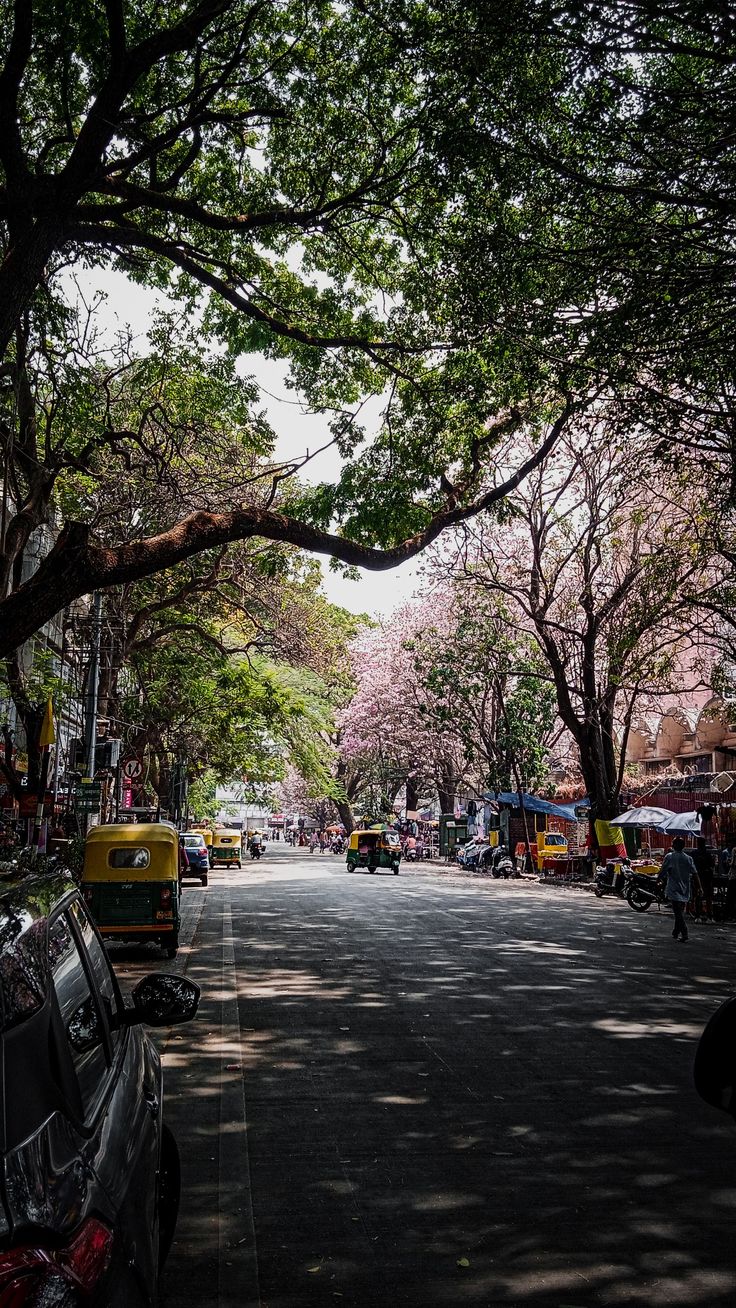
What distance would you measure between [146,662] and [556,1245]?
24946 millimetres

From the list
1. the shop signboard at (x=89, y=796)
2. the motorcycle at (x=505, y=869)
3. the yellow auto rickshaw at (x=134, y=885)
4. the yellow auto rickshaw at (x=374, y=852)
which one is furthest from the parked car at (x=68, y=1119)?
the yellow auto rickshaw at (x=374, y=852)

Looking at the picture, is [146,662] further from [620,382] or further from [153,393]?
[620,382]

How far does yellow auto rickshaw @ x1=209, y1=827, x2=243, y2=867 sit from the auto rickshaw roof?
36.3m

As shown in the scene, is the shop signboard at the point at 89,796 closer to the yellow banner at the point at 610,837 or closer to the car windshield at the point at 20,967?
the yellow banner at the point at 610,837

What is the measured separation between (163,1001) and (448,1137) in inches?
126

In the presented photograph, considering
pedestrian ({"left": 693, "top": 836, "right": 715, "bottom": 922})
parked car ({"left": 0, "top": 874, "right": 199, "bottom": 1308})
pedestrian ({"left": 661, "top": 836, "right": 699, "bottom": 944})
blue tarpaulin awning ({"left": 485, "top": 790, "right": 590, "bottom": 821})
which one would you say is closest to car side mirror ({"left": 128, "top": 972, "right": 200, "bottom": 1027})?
parked car ({"left": 0, "top": 874, "right": 199, "bottom": 1308})

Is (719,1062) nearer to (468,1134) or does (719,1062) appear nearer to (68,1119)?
(68,1119)

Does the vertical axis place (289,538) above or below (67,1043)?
above

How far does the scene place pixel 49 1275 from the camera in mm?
1754

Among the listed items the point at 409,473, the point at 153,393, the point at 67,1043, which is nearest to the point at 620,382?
the point at 409,473

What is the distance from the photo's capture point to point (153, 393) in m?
16.7

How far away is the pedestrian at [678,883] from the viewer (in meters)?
17.1

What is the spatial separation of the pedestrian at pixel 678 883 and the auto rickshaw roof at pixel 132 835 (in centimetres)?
783

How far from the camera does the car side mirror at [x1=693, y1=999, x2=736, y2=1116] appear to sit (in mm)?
2730
